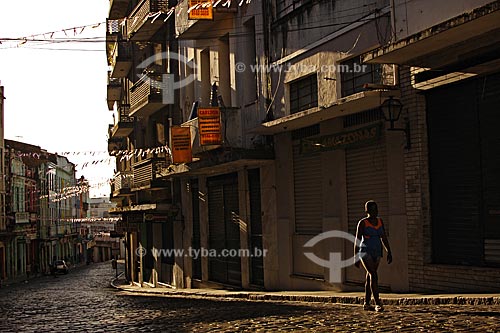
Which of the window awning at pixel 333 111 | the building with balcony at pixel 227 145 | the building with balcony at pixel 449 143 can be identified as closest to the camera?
the building with balcony at pixel 449 143

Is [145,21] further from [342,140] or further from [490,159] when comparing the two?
[490,159]

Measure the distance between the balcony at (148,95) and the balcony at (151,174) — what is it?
2081 millimetres

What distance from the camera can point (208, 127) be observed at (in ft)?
74.9

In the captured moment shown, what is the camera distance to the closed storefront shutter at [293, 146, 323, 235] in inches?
750

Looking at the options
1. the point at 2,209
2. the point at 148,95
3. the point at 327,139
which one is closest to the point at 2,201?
the point at 2,209

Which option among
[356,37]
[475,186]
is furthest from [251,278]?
[475,186]

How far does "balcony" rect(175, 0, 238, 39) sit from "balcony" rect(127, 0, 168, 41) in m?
3.67

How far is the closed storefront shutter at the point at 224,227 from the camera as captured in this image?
947 inches

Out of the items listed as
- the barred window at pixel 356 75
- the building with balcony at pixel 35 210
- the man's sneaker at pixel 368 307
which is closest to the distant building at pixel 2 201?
the building with balcony at pixel 35 210

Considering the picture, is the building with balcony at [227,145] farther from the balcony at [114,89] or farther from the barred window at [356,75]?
the balcony at [114,89]

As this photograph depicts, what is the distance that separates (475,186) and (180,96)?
16756mm

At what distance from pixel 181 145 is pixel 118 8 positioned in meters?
17.8

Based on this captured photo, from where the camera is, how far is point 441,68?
14117 millimetres

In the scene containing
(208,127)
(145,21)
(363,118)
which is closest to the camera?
(363,118)
